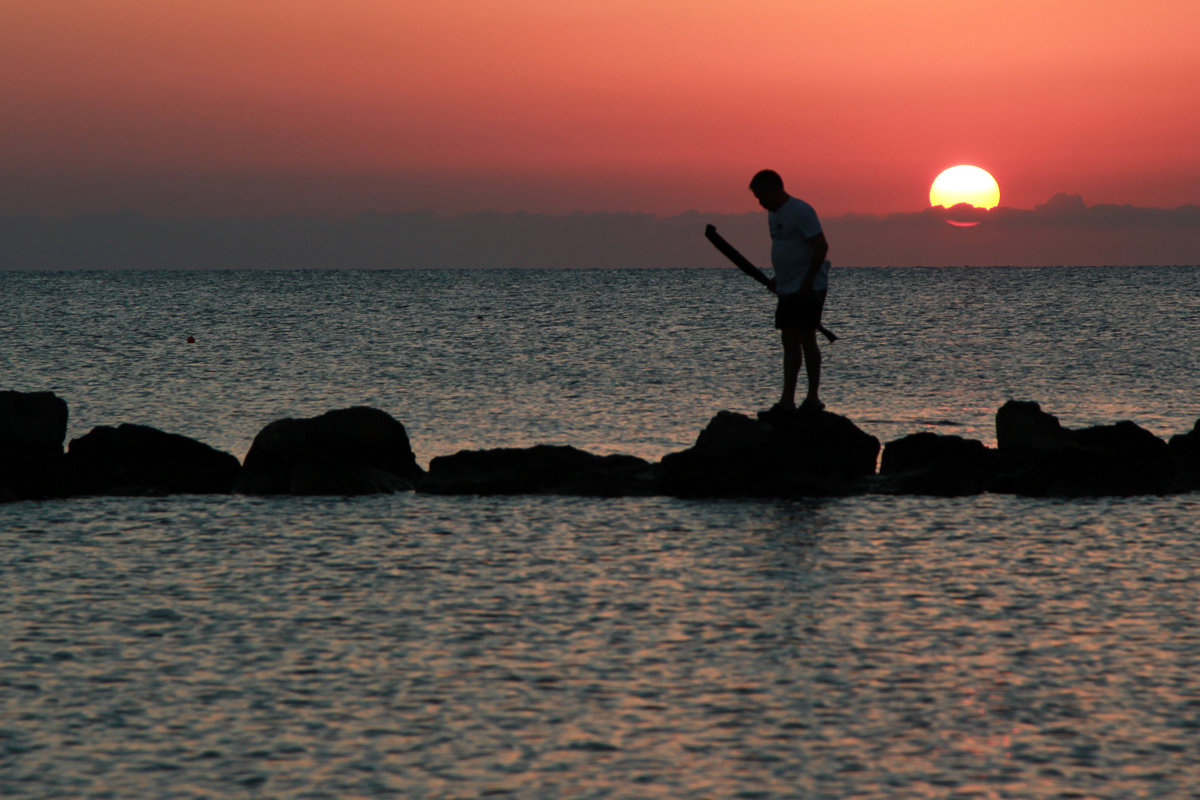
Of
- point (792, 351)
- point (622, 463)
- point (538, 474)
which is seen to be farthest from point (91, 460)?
point (792, 351)

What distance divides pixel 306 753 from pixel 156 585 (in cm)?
435

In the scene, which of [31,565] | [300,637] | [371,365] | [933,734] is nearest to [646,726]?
[933,734]

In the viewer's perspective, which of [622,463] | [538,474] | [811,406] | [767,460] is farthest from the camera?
[622,463]

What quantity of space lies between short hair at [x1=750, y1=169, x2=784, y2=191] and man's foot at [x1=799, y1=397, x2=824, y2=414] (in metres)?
2.50

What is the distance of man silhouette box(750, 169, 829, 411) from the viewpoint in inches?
533

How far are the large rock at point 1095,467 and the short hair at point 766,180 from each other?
4.63m

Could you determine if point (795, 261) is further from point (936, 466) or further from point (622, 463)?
point (622, 463)

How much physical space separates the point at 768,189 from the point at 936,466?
14.0ft

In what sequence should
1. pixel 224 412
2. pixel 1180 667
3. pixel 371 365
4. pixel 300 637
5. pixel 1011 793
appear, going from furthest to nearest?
pixel 371 365
pixel 224 412
pixel 300 637
pixel 1180 667
pixel 1011 793

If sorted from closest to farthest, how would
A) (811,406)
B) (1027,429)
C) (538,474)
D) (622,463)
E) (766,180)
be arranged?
1. (766,180)
2. (811,406)
3. (538,474)
4. (622,463)
5. (1027,429)

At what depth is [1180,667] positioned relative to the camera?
8.03 meters

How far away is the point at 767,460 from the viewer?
603 inches

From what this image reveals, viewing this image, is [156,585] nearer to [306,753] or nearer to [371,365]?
[306,753]

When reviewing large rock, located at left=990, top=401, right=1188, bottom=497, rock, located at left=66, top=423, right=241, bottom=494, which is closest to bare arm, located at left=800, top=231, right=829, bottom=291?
large rock, located at left=990, top=401, right=1188, bottom=497
